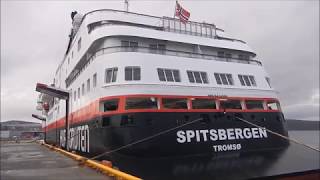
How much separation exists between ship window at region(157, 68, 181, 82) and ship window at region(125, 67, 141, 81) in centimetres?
106

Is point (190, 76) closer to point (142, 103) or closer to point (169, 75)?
point (169, 75)

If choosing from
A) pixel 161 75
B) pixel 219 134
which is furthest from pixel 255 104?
pixel 161 75

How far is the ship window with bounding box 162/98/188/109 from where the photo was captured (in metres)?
16.4

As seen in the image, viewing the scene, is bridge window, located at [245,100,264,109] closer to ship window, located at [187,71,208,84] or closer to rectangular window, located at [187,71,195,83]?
ship window, located at [187,71,208,84]

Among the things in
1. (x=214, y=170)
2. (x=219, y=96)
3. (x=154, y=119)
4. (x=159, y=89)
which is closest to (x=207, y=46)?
(x=219, y=96)

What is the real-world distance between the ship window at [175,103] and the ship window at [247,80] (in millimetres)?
4174

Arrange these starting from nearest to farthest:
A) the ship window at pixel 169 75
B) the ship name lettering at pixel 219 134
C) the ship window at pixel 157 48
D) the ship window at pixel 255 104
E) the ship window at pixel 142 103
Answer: the ship name lettering at pixel 219 134 < the ship window at pixel 142 103 < the ship window at pixel 169 75 < the ship window at pixel 157 48 < the ship window at pixel 255 104

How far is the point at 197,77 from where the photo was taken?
1795cm

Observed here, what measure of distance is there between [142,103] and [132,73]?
5.35ft

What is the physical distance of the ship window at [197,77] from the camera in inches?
699

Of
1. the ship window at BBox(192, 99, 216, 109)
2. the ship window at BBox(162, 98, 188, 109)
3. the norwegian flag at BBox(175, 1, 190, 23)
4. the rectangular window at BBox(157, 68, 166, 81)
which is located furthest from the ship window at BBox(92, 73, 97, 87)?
the norwegian flag at BBox(175, 1, 190, 23)

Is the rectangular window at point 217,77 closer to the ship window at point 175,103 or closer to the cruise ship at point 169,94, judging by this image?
the cruise ship at point 169,94

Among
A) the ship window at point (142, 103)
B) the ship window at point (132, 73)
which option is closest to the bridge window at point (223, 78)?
the ship window at point (142, 103)

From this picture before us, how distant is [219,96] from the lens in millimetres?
17562
